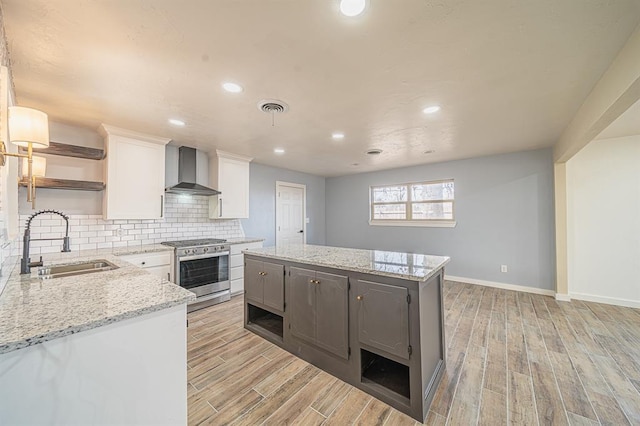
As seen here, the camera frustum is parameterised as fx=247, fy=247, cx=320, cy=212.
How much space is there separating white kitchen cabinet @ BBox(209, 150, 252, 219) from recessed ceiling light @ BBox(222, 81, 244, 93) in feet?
6.78

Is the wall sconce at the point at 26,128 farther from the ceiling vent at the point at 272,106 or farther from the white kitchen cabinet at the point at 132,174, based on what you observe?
the white kitchen cabinet at the point at 132,174

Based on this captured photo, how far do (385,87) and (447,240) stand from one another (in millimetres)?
3704

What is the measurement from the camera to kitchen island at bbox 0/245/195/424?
856 millimetres

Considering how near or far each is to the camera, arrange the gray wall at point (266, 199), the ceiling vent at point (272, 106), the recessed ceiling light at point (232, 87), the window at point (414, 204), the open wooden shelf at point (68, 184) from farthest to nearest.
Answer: the gray wall at point (266, 199) < the window at point (414, 204) < the open wooden shelf at point (68, 184) < the ceiling vent at point (272, 106) < the recessed ceiling light at point (232, 87)

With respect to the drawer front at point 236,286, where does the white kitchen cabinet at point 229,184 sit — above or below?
above

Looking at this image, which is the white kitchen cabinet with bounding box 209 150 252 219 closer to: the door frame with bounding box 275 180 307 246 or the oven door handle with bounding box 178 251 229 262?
the oven door handle with bounding box 178 251 229 262

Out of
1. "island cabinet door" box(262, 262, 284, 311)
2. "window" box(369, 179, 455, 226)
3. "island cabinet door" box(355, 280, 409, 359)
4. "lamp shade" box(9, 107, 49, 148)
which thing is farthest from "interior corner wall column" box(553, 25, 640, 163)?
"lamp shade" box(9, 107, 49, 148)

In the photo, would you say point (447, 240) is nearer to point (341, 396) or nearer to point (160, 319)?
point (341, 396)

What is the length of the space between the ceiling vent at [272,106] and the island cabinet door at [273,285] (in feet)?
5.22

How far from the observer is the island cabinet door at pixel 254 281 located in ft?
8.75

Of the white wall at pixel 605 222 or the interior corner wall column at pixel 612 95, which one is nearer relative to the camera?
the interior corner wall column at pixel 612 95


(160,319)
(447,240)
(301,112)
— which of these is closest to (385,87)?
(301,112)

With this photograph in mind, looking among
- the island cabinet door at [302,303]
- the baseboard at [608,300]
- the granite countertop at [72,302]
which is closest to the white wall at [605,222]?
the baseboard at [608,300]

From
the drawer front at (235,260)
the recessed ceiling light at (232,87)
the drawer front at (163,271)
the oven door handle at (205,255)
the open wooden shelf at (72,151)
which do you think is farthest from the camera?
the drawer front at (235,260)
